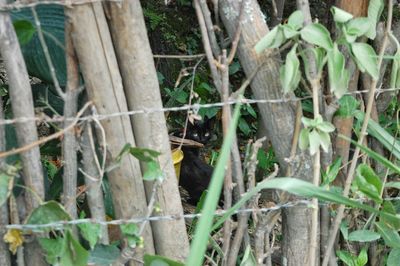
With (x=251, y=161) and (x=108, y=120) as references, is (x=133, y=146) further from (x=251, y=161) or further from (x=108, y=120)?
(x=251, y=161)

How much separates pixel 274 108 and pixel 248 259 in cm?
43

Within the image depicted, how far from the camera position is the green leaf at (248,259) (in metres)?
1.86

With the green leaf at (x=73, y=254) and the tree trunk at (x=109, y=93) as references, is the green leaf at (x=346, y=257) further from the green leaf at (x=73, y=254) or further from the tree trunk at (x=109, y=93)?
the green leaf at (x=73, y=254)

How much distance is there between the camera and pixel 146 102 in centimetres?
174

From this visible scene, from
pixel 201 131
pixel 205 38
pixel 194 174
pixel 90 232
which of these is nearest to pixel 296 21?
pixel 205 38

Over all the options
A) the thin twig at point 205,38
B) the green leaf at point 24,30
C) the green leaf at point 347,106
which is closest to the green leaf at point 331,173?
the green leaf at point 347,106

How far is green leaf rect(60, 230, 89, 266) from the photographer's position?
161 cm

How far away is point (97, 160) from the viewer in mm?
1699

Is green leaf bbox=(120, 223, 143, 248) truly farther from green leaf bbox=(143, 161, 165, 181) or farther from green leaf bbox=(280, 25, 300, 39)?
green leaf bbox=(280, 25, 300, 39)

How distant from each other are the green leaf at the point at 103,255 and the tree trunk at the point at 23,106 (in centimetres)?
15

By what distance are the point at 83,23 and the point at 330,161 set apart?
2.68ft

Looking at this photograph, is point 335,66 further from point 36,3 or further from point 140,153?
point 36,3

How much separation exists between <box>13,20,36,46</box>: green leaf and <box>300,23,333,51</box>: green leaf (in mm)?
657

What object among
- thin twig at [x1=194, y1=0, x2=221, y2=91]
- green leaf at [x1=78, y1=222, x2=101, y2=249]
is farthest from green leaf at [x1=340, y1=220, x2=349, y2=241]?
green leaf at [x1=78, y1=222, x2=101, y2=249]
